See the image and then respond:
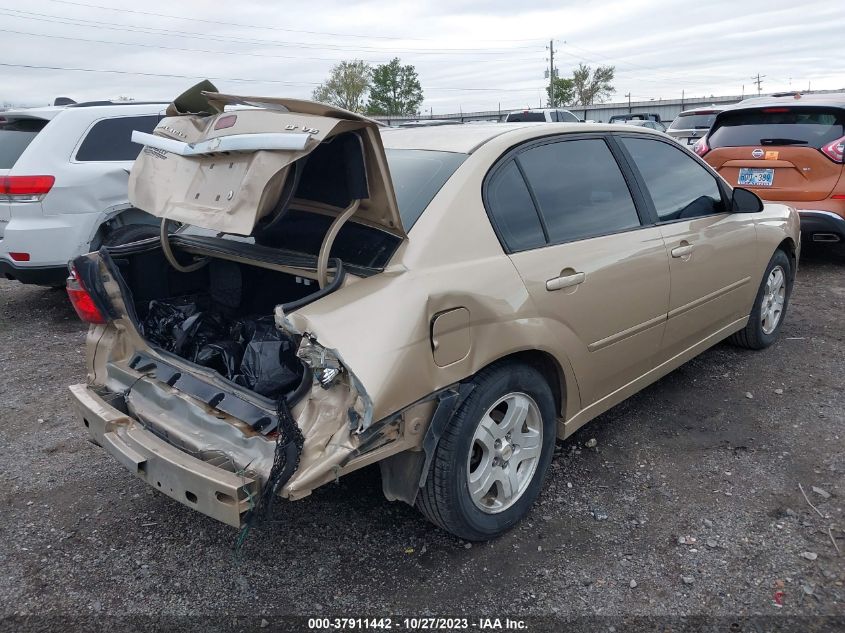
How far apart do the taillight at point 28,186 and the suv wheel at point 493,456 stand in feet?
15.5

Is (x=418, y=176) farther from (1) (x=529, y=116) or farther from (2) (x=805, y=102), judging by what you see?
(1) (x=529, y=116)

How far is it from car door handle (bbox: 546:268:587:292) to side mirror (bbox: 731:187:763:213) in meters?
1.84

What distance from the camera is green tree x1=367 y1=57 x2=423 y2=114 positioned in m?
73.4

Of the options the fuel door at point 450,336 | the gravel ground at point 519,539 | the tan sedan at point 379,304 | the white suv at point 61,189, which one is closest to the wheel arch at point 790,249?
the gravel ground at point 519,539

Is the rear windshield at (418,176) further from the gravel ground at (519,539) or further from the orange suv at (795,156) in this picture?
the orange suv at (795,156)

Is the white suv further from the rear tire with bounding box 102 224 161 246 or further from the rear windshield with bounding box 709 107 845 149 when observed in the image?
the rear windshield with bounding box 709 107 845 149

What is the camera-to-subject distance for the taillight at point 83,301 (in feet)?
9.90

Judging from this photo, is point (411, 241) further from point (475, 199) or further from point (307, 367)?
point (307, 367)

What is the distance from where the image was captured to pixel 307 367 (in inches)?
89.7

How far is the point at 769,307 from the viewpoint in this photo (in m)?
4.96

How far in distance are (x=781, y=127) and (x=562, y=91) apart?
208ft

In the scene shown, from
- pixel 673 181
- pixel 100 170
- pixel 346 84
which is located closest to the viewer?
pixel 673 181

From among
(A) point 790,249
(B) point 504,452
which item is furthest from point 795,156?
(B) point 504,452

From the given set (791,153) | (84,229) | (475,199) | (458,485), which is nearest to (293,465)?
(458,485)
